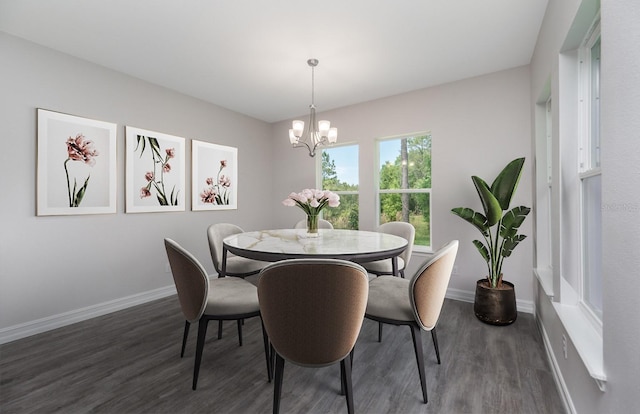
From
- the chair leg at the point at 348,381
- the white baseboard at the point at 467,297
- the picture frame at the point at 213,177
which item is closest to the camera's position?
the chair leg at the point at 348,381

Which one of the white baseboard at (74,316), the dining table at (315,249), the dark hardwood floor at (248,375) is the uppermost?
the dining table at (315,249)

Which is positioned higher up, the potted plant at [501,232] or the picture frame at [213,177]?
the picture frame at [213,177]

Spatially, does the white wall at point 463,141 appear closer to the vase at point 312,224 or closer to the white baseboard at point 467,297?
the white baseboard at point 467,297

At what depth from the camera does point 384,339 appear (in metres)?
2.45

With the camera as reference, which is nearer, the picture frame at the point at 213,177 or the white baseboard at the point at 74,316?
the white baseboard at the point at 74,316

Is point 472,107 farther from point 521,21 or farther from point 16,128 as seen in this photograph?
point 16,128

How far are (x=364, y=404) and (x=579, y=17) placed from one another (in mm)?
2405

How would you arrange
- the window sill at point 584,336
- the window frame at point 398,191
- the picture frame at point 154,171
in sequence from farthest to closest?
the window frame at point 398,191 < the picture frame at point 154,171 < the window sill at point 584,336

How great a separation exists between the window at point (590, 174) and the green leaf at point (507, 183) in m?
0.98

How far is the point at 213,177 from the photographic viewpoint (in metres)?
4.15

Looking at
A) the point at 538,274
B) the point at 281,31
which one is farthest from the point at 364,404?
the point at 281,31

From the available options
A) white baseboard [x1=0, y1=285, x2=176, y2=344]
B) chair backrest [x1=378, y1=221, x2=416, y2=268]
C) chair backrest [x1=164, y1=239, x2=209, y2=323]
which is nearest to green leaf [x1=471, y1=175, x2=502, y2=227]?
chair backrest [x1=378, y1=221, x2=416, y2=268]

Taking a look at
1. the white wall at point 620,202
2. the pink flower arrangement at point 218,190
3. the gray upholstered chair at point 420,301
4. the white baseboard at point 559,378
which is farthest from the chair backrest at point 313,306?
the pink flower arrangement at point 218,190

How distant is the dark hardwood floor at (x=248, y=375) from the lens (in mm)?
1632
